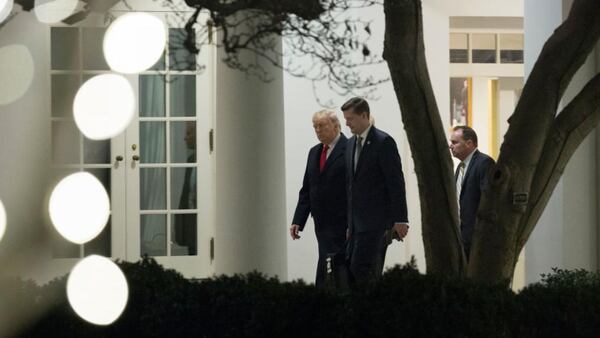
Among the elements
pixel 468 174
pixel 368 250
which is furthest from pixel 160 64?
pixel 468 174

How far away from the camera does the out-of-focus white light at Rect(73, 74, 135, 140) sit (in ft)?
19.8

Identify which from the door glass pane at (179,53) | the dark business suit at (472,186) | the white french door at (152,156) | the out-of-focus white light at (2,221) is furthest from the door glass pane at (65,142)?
the dark business suit at (472,186)

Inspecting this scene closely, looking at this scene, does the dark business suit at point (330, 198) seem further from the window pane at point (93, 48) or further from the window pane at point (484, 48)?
the window pane at point (484, 48)

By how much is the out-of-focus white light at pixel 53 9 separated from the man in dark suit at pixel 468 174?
295cm

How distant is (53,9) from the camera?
6.10m

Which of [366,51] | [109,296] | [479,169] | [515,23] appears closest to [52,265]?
[109,296]

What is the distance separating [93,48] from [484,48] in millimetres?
7485

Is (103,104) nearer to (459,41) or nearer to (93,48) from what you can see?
(93,48)

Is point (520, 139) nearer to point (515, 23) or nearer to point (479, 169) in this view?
point (479, 169)

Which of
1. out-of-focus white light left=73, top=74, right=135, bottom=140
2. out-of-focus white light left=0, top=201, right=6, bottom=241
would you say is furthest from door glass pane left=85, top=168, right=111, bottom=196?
out-of-focus white light left=73, top=74, right=135, bottom=140

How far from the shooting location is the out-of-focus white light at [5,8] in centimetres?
608

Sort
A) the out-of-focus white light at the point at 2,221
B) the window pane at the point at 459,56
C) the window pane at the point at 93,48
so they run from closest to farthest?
the window pane at the point at 93,48 < the out-of-focus white light at the point at 2,221 < the window pane at the point at 459,56

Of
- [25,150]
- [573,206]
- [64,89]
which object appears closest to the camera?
[64,89]

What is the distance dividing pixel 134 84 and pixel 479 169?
9.32 feet
